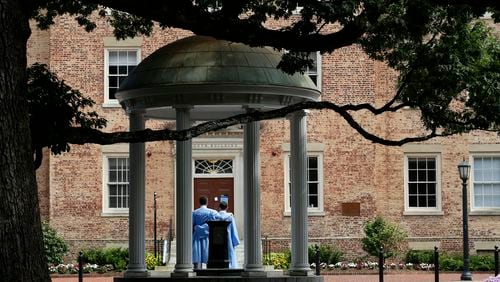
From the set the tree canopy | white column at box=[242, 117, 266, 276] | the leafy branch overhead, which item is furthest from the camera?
white column at box=[242, 117, 266, 276]

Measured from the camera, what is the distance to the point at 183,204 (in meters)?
23.4

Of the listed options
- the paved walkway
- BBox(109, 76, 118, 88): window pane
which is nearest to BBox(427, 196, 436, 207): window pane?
the paved walkway

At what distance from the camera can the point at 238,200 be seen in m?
41.2

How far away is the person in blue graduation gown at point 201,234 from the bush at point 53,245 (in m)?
12.7

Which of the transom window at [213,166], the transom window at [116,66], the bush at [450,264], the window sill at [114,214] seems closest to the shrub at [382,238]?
the bush at [450,264]

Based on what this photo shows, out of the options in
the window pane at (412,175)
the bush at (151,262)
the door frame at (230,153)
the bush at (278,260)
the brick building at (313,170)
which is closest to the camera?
the bush at (151,262)

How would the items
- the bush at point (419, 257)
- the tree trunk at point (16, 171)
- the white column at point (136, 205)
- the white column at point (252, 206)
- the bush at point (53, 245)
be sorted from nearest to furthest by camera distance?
the tree trunk at point (16, 171)
the white column at point (252, 206)
the white column at point (136, 205)
the bush at point (53, 245)
the bush at point (419, 257)

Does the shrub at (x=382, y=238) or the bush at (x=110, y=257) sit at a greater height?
the shrub at (x=382, y=238)

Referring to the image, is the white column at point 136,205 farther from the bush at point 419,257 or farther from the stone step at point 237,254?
the bush at point 419,257

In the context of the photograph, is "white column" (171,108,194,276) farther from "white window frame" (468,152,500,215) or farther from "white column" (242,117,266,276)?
"white window frame" (468,152,500,215)

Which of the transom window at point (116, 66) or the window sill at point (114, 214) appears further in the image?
the transom window at point (116, 66)

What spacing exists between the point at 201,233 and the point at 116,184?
1464cm

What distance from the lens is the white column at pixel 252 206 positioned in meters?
23.5

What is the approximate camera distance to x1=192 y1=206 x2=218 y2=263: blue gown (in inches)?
1067
